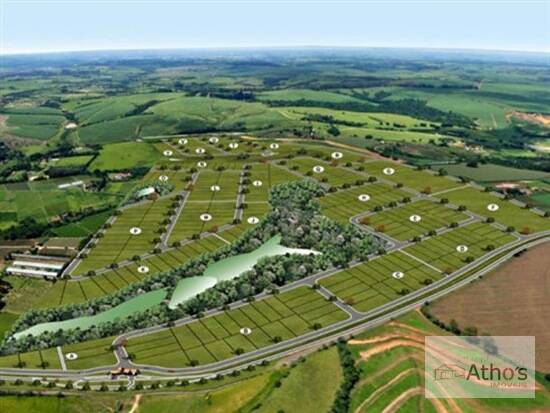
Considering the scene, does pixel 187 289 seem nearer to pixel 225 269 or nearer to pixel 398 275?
pixel 225 269

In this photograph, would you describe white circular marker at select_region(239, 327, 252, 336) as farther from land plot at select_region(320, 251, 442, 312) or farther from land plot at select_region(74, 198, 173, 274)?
land plot at select_region(74, 198, 173, 274)

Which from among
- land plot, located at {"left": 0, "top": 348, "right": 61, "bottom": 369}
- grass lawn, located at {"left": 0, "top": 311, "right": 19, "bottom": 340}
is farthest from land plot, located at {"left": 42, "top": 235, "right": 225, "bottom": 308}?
land plot, located at {"left": 0, "top": 348, "right": 61, "bottom": 369}

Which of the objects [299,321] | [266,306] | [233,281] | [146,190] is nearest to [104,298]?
[233,281]

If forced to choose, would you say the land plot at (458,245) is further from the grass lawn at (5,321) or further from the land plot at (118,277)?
the grass lawn at (5,321)

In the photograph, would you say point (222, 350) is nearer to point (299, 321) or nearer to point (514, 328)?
point (299, 321)

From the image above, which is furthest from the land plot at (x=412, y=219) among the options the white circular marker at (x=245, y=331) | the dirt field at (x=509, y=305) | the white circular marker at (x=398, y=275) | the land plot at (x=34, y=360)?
the land plot at (x=34, y=360)

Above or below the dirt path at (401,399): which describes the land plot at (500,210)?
above
